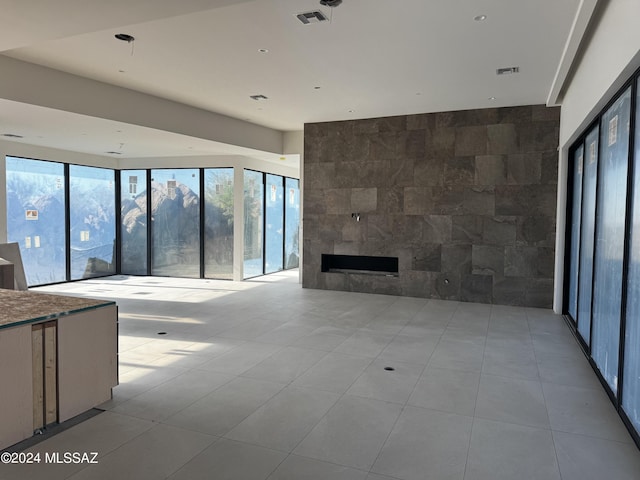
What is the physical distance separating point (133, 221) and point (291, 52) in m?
8.33

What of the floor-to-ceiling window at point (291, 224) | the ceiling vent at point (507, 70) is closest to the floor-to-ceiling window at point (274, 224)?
the floor-to-ceiling window at point (291, 224)

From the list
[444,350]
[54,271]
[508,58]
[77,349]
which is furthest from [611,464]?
[54,271]

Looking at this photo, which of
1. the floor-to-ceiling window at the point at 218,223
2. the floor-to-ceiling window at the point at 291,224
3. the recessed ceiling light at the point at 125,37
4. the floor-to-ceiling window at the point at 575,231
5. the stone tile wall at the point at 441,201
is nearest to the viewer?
the recessed ceiling light at the point at 125,37

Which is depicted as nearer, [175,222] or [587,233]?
[587,233]

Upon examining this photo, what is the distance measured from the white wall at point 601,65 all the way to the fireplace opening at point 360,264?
131 inches

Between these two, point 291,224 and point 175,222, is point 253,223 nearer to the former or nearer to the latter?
point 175,222

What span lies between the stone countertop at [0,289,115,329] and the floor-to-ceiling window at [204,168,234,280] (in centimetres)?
730

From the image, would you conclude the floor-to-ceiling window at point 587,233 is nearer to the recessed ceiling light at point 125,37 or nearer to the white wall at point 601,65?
the white wall at point 601,65

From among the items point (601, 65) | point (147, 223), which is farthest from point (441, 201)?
point (147, 223)

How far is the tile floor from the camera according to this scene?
288 cm

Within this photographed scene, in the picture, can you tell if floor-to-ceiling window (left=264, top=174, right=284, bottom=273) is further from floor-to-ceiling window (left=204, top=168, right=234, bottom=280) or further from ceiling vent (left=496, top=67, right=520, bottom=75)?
ceiling vent (left=496, top=67, right=520, bottom=75)

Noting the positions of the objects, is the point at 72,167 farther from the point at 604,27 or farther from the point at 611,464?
the point at 611,464

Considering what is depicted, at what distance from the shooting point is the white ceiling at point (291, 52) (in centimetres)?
379

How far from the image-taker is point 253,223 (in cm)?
1179
